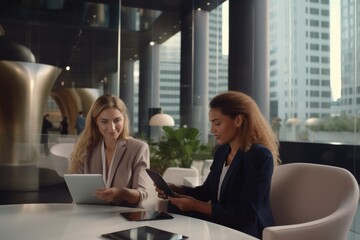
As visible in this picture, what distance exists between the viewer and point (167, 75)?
6.76 m

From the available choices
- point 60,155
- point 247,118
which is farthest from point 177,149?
point 247,118

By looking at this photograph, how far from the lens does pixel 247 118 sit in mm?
2012

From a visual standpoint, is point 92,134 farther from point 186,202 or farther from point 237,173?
point 237,173

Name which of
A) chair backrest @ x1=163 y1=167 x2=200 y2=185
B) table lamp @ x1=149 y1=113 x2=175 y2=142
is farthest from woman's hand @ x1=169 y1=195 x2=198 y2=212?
table lamp @ x1=149 y1=113 x2=175 y2=142

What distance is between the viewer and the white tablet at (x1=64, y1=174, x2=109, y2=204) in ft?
5.92

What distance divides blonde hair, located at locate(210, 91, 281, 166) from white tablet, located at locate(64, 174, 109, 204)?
69cm

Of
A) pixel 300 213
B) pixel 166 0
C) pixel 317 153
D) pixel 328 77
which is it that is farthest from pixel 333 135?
pixel 166 0

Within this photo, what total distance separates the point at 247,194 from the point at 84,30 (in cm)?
523

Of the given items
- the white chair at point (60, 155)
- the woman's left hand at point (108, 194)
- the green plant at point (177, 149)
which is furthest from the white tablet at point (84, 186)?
the white chair at point (60, 155)

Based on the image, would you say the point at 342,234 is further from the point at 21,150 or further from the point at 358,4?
the point at 21,150

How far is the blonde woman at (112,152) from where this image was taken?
2.28 meters

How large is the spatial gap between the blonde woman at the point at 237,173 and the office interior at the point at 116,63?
10.6 ft

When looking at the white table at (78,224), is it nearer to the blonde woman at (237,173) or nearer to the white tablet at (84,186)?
the white tablet at (84,186)

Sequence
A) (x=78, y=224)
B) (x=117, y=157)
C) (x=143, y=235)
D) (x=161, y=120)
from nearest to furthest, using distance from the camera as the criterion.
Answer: (x=143, y=235) → (x=78, y=224) → (x=117, y=157) → (x=161, y=120)
